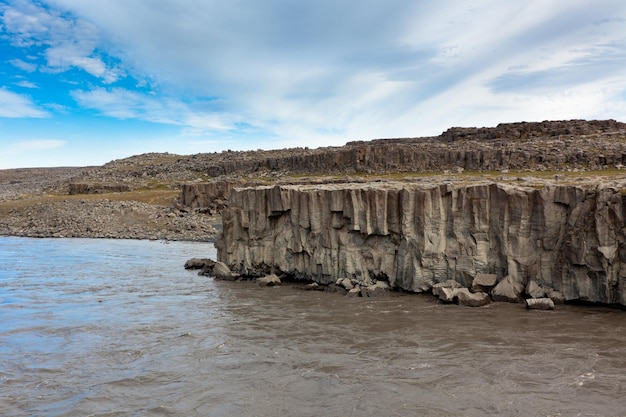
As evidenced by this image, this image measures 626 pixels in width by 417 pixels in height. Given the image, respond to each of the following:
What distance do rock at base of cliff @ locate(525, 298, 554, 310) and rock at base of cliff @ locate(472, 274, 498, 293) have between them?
2.02 meters

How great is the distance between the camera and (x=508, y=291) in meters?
21.9

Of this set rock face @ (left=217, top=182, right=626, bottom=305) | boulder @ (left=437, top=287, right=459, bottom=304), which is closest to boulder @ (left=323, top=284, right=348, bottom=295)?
rock face @ (left=217, top=182, right=626, bottom=305)

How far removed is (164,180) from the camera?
11194 cm

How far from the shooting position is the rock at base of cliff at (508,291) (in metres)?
21.8

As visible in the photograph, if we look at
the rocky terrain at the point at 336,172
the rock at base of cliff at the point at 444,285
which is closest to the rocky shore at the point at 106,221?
the rocky terrain at the point at 336,172

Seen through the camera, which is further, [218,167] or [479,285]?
[218,167]

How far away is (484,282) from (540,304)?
2687 millimetres

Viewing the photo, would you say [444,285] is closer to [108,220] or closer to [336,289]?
[336,289]

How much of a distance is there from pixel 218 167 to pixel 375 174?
47100 millimetres

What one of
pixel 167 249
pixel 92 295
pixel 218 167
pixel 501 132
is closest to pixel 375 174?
pixel 501 132

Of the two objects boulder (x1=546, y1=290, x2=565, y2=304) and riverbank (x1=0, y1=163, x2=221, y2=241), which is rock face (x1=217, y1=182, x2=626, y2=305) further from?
riverbank (x1=0, y1=163, x2=221, y2=241)

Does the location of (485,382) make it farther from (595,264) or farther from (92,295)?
(92,295)

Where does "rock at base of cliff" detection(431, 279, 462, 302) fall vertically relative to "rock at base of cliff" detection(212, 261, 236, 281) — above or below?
above

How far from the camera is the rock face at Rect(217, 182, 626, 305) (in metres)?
20.7
